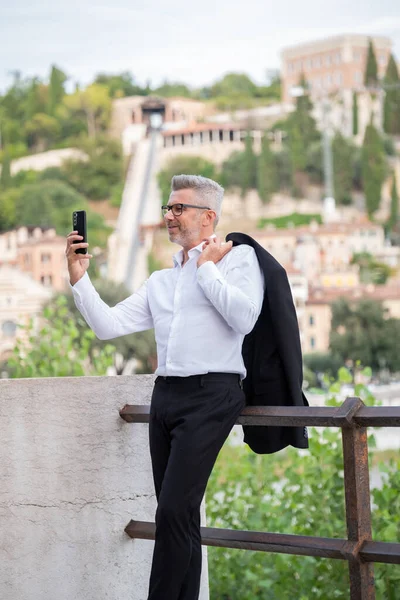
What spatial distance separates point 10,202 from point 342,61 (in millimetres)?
24544

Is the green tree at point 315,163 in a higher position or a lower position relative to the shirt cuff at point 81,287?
higher

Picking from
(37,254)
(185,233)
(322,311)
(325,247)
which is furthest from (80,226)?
(325,247)

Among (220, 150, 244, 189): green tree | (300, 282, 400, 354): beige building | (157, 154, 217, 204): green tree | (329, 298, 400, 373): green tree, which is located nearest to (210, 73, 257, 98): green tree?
(157, 154, 217, 204): green tree

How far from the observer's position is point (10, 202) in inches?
2500

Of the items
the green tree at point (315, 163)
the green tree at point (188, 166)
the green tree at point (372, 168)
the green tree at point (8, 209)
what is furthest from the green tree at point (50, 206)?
the green tree at point (372, 168)

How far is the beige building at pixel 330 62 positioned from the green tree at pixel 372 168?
10938mm

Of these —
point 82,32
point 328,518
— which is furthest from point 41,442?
point 82,32

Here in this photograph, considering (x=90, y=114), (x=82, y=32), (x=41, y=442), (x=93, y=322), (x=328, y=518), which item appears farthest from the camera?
(x=82, y=32)

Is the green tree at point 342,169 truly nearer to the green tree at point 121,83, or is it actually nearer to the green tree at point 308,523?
the green tree at point 121,83

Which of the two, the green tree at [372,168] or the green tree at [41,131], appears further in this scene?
the green tree at [41,131]

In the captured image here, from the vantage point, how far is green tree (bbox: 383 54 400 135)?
65.3 m

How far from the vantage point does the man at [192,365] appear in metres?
1.86

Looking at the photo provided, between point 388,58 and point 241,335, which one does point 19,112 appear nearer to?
point 388,58

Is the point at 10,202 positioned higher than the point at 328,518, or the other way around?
the point at 10,202
